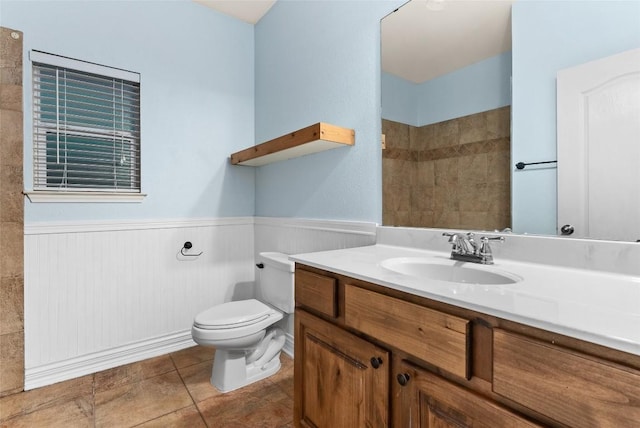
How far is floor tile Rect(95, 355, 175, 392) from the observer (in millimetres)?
1833

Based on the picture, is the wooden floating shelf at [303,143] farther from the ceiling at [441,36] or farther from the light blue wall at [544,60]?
the light blue wall at [544,60]

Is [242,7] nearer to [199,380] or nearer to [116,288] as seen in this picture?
[116,288]

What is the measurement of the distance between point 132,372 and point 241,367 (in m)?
0.76

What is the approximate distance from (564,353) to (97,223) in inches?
92.6

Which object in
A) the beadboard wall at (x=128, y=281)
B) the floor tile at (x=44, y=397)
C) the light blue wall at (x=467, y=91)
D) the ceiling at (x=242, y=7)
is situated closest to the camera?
the light blue wall at (x=467, y=91)

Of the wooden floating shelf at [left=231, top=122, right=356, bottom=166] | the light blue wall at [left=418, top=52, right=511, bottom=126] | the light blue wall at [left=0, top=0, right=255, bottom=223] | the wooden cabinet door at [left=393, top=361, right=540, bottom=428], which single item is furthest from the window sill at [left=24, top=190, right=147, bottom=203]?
the wooden cabinet door at [left=393, top=361, right=540, bottom=428]

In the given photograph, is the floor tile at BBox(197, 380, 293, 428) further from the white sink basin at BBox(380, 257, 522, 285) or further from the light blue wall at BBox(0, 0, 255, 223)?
the light blue wall at BBox(0, 0, 255, 223)

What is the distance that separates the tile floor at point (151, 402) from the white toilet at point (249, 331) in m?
0.07

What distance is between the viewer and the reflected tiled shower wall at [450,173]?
122 centimetres

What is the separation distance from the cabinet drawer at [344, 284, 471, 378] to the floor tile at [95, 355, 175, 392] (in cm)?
161

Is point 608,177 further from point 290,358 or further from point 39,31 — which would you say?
point 39,31

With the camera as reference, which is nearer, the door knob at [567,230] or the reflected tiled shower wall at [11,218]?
the door knob at [567,230]

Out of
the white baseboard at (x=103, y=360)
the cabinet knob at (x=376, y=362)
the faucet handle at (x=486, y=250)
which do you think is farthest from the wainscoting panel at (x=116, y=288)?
the faucet handle at (x=486, y=250)

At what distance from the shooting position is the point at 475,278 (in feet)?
3.50
